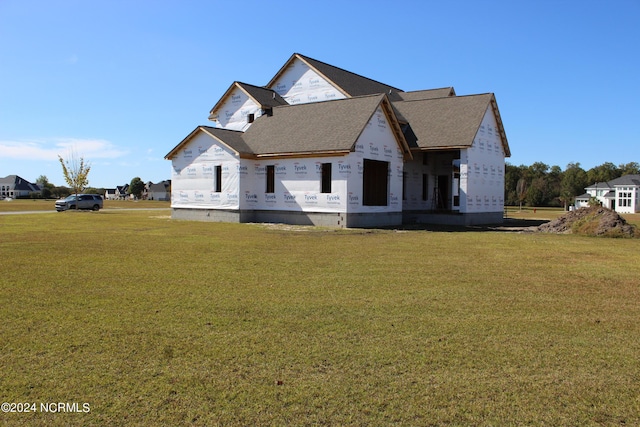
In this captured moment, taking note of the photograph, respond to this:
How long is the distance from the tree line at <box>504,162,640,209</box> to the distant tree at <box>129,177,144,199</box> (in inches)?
4040

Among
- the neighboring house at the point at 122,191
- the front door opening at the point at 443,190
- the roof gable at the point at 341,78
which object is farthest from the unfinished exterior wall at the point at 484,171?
the neighboring house at the point at 122,191

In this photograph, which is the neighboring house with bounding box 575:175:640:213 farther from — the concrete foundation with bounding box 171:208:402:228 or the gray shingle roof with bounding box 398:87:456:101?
the concrete foundation with bounding box 171:208:402:228

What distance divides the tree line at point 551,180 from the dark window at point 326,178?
254 feet

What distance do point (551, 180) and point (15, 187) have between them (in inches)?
5285

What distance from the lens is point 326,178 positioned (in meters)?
26.2

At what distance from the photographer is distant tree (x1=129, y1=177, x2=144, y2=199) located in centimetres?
15075

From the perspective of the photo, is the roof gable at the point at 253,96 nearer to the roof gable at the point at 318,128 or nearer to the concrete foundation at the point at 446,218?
the roof gable at the point at 318,128

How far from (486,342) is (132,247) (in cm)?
1208

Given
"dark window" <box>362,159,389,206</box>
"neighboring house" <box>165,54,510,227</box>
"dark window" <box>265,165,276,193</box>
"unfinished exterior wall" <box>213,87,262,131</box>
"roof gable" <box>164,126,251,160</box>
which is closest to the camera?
"neighboring house" <box>165,54,510,227</box>

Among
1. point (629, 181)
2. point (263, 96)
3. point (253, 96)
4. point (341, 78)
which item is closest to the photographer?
point (253, 96)

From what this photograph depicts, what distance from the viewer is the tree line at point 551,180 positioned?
100 metres

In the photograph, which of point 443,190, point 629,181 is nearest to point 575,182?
point 629,181

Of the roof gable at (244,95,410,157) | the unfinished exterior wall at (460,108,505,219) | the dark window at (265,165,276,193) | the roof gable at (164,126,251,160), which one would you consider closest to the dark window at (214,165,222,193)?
the roof gable at (164,126,251,160)

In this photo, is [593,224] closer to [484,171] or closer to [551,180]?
[484,171]
